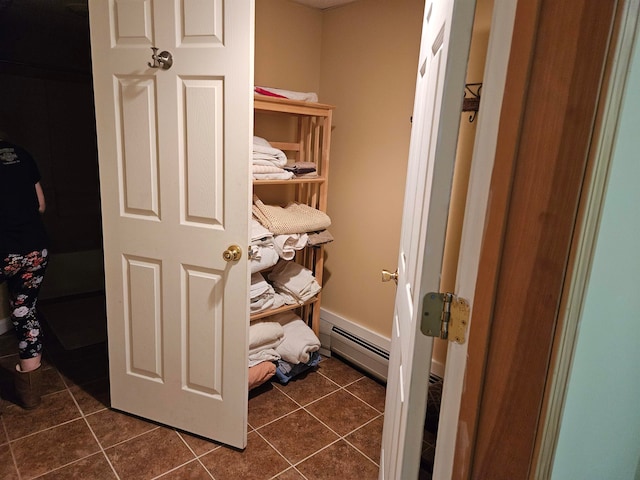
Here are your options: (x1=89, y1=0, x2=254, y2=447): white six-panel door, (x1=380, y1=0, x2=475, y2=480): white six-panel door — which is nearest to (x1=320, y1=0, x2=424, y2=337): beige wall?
(x1=89, y1=0, x2=254, y2=447): white six-panel door

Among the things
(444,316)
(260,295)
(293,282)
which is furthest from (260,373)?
(444,316)

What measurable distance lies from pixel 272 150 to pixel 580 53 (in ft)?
6.46

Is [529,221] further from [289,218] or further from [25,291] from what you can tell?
[25,291]

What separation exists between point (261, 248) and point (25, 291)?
48.6 inches

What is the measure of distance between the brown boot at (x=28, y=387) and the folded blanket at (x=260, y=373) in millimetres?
1128

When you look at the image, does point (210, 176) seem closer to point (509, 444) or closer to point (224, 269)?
point (224, 269)

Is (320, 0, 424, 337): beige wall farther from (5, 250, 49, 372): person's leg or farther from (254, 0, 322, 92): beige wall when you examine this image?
(5, 250, 49, 372): person's leg

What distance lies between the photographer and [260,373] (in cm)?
236

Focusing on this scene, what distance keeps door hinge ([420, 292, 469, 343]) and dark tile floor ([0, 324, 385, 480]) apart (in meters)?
1.38

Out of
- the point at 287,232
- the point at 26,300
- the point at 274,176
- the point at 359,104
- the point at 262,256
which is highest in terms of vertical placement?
the point at 359,104

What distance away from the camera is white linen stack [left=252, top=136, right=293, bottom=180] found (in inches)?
90.8

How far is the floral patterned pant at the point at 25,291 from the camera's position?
83.7 inches

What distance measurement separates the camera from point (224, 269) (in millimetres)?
1892

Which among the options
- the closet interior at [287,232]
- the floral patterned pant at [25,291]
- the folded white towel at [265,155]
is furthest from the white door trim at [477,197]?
the floral patterned pant at [25,291]
